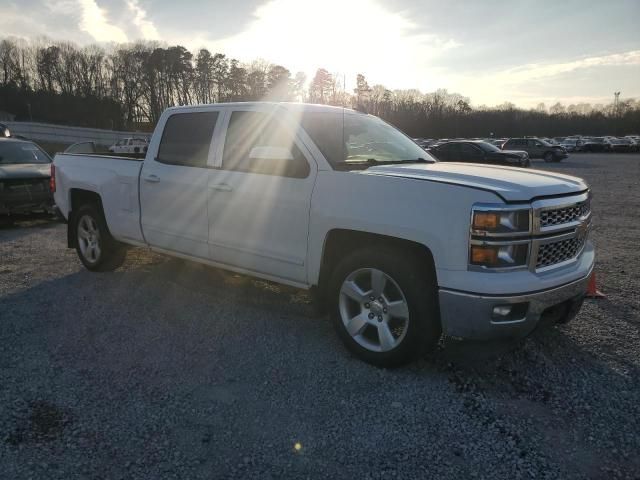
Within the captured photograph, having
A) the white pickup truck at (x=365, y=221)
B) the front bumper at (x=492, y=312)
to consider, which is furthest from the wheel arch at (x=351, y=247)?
the front bumper at (x=492, y=312)

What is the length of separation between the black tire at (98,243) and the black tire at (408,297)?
11.4 ft

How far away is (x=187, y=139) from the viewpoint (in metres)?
4.79

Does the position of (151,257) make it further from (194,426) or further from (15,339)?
(194,426)

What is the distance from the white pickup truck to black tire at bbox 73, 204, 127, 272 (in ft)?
2.19

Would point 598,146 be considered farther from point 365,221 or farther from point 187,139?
point 365,221

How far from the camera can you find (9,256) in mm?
6805

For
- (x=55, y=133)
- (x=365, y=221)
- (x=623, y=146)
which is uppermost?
(x=55, y=133)

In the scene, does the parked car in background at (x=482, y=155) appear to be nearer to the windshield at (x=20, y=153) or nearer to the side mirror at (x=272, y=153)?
the windshield at (x=20, y=153)

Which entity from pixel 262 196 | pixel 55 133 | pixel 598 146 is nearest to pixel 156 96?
pixel 55 133

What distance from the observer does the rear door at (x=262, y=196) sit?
377 cm

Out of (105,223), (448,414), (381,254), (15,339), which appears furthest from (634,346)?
(105,223)

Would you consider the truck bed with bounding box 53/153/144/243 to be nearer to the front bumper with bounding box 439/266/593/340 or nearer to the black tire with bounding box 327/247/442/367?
the black tire with bounding box 327/247/442/367

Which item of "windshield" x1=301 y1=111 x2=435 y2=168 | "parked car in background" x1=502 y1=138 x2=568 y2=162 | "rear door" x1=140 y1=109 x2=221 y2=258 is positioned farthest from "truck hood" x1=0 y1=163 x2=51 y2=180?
"parked car in background" x1=502 y1=138 x2=568 y2=162

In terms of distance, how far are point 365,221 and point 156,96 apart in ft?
293
